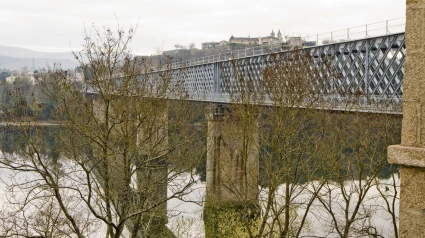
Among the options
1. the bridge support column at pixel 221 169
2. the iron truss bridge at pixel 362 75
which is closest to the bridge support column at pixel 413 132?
the iron truss bridge at pixel 362 75

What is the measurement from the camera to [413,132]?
9.75 ft

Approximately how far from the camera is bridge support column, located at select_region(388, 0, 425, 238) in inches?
115

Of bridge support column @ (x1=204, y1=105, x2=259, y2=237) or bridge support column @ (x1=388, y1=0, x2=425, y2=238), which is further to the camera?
bridge support column @ (x1=204, y1=105, x2=259, y2=237)

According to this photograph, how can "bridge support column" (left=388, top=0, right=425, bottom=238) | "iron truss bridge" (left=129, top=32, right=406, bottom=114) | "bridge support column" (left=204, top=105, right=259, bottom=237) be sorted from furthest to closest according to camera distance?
"bridge support column" (left=204, top=105, right=259, bottom=237)
"iron truss bridge" (left=129, top=32, right=406, bottom=114)
"bridge support column" (left=388, top=0, right=425, bottom=238)

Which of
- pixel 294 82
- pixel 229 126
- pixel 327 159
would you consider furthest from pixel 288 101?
pixel 229 126

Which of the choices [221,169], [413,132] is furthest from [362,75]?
[413,132]

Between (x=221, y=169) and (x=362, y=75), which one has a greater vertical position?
(x=362, y=75)

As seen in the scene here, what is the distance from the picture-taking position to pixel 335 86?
21641 mm

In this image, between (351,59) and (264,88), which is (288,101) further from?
(351,59)

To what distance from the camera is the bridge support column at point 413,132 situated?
9.57ft

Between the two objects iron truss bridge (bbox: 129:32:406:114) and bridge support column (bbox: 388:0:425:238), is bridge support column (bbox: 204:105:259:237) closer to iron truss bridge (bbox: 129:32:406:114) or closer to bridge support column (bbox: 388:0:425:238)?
iron truss bridge (bbox: 129:32:406:114)

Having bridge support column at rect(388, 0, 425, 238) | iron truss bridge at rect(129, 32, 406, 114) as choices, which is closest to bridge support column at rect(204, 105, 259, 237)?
iron truss bridge at rect(129, 32, 406, 114)

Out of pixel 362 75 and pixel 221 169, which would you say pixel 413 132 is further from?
pixel 221 169

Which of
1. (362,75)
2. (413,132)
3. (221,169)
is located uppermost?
(362,75)
